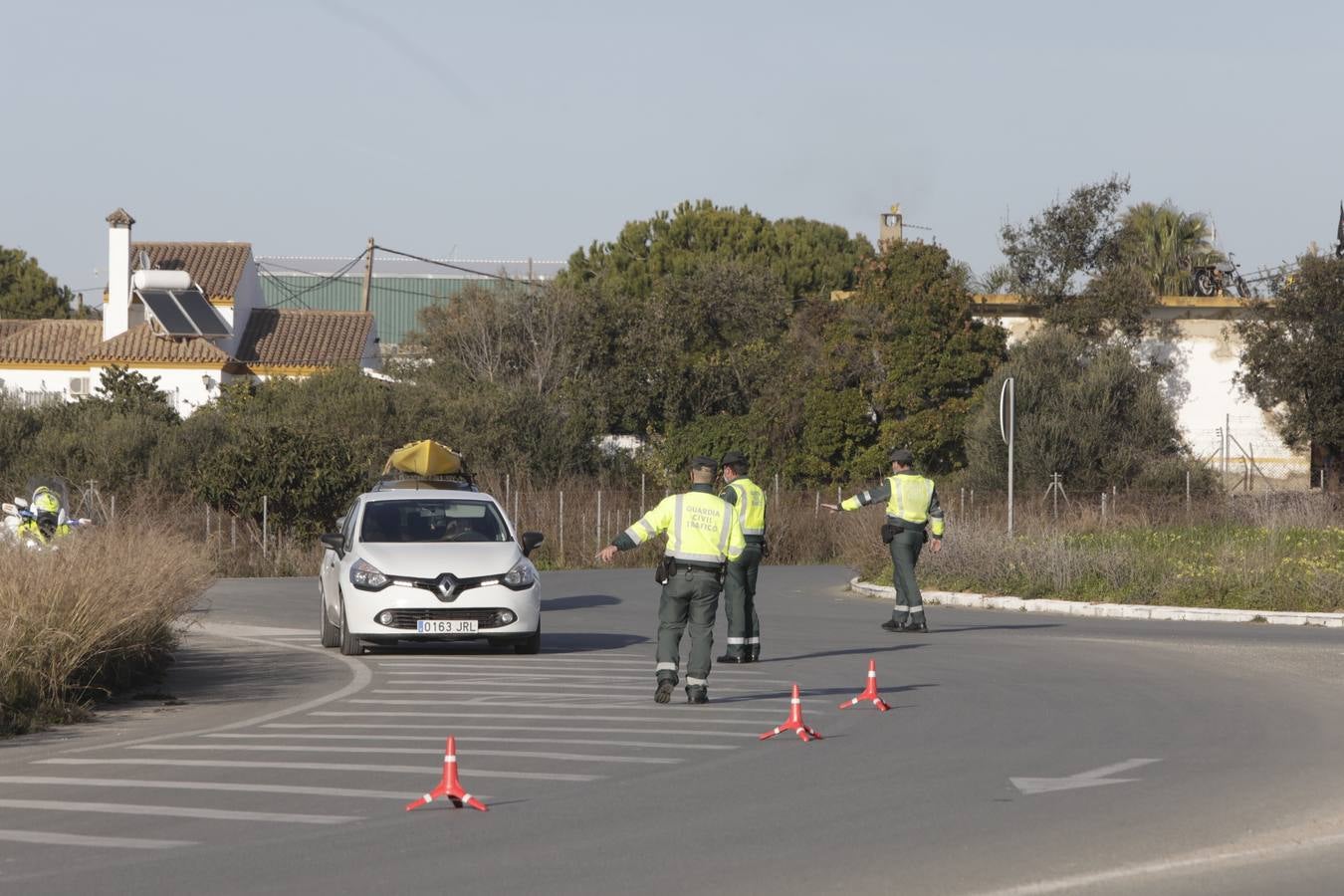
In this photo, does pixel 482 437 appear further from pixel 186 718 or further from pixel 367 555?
pixel 186 718

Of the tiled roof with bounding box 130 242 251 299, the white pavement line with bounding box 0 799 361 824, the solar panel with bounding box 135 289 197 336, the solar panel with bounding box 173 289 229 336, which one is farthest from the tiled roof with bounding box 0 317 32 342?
the white pavement line with bounding box 0 799 361 824

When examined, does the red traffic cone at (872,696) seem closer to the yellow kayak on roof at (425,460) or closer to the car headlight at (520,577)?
the car headlight at (520,577)

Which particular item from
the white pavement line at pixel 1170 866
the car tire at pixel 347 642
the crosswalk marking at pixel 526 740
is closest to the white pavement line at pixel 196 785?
the crosswalk marking at pixel 526 740

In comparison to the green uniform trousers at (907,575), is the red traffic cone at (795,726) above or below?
below

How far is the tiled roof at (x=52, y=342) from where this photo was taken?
6762 cm

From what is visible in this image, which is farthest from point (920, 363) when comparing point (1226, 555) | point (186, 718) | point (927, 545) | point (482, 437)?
point (186, 718)

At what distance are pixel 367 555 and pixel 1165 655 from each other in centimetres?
761

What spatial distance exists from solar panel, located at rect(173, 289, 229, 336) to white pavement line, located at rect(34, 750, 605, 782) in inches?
2235

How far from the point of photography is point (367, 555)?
18.2 m

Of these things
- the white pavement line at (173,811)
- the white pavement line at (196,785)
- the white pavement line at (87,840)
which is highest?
the white pavement line at (196,785)

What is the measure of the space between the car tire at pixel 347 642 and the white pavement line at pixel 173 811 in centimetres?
852

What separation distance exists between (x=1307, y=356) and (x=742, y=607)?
32.7 meters

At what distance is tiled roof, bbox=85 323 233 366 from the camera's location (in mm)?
65250

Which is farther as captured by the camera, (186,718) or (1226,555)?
(1226,555)
